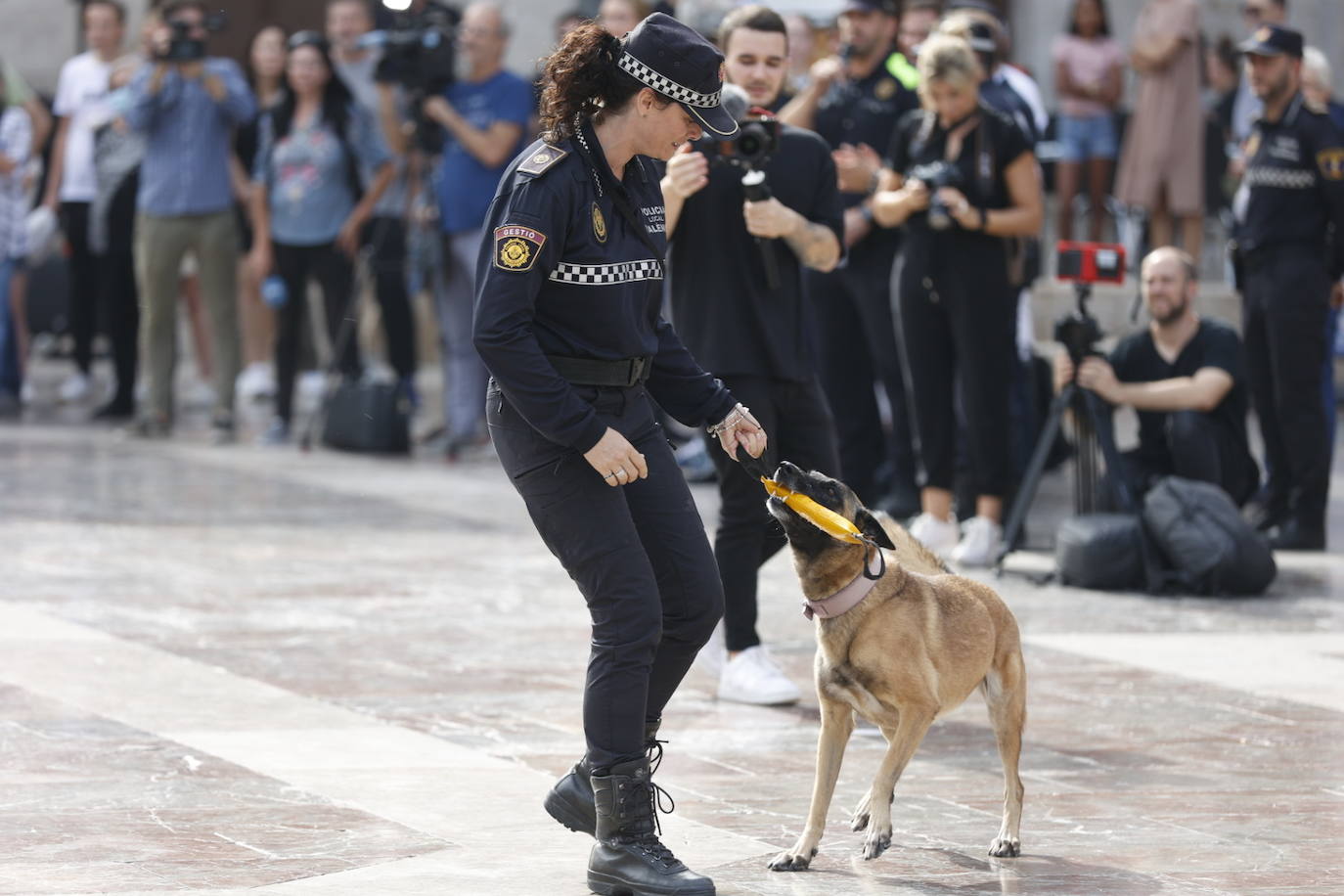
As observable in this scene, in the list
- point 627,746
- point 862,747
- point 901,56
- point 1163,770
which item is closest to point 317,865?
point 627,746

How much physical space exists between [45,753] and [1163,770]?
3.12 meters

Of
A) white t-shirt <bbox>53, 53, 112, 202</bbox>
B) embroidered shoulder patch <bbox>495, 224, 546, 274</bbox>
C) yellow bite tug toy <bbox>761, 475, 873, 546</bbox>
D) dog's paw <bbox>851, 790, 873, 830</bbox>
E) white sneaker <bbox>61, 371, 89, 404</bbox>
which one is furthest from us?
white sneaker <bbox>61, 371, 89, 404</bbox>

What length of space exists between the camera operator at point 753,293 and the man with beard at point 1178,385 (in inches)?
115

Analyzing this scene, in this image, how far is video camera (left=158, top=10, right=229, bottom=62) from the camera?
511 inches

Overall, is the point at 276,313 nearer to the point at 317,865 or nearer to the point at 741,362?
the point at 741,362

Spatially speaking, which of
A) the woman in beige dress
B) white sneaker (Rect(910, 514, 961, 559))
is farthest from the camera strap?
the woman in beige dress

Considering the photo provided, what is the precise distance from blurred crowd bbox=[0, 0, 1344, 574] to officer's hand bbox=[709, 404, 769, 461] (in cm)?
214

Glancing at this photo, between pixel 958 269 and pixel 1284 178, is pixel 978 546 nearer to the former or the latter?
pixel 958 269

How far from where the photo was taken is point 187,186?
1322cm

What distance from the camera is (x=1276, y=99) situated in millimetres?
10109

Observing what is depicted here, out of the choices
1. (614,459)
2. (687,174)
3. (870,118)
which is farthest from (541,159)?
(870,118)

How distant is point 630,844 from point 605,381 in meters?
1.04

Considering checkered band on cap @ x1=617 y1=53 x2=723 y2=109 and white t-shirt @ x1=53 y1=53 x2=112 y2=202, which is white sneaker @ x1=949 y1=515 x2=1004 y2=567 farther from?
white t-shirt @ x1=53 y1=53 x2=112 y2=202

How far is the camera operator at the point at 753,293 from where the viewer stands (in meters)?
6.76
